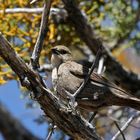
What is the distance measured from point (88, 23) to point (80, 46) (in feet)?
3.85

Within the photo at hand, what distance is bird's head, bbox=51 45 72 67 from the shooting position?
4.66m

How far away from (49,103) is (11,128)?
1101 millimetres

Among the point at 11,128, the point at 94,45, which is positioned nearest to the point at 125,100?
the point at 94,45

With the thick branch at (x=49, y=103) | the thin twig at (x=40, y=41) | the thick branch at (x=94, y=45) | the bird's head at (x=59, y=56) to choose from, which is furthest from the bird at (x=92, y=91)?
the thick branch at (x=94, y=45)

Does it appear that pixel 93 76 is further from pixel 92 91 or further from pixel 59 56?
pixel 59 56

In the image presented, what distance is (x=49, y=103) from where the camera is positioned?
10.8 ft

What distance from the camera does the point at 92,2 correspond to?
6.16 meters

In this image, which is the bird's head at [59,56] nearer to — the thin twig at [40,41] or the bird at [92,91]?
the bird at [92,91]

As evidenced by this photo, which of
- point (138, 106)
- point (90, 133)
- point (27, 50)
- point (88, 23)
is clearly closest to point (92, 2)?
point (88, 23)

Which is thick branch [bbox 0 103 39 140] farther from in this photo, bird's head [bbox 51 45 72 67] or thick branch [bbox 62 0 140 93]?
thick branch [bbox 62 0 140 93]

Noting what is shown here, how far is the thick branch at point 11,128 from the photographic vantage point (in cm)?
218

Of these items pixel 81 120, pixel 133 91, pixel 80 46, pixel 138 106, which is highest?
pixel 81 120

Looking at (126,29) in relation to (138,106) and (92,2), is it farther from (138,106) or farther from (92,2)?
(138,106)

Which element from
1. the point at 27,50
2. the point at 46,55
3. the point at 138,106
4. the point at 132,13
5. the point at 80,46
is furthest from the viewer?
the point at 80,46
